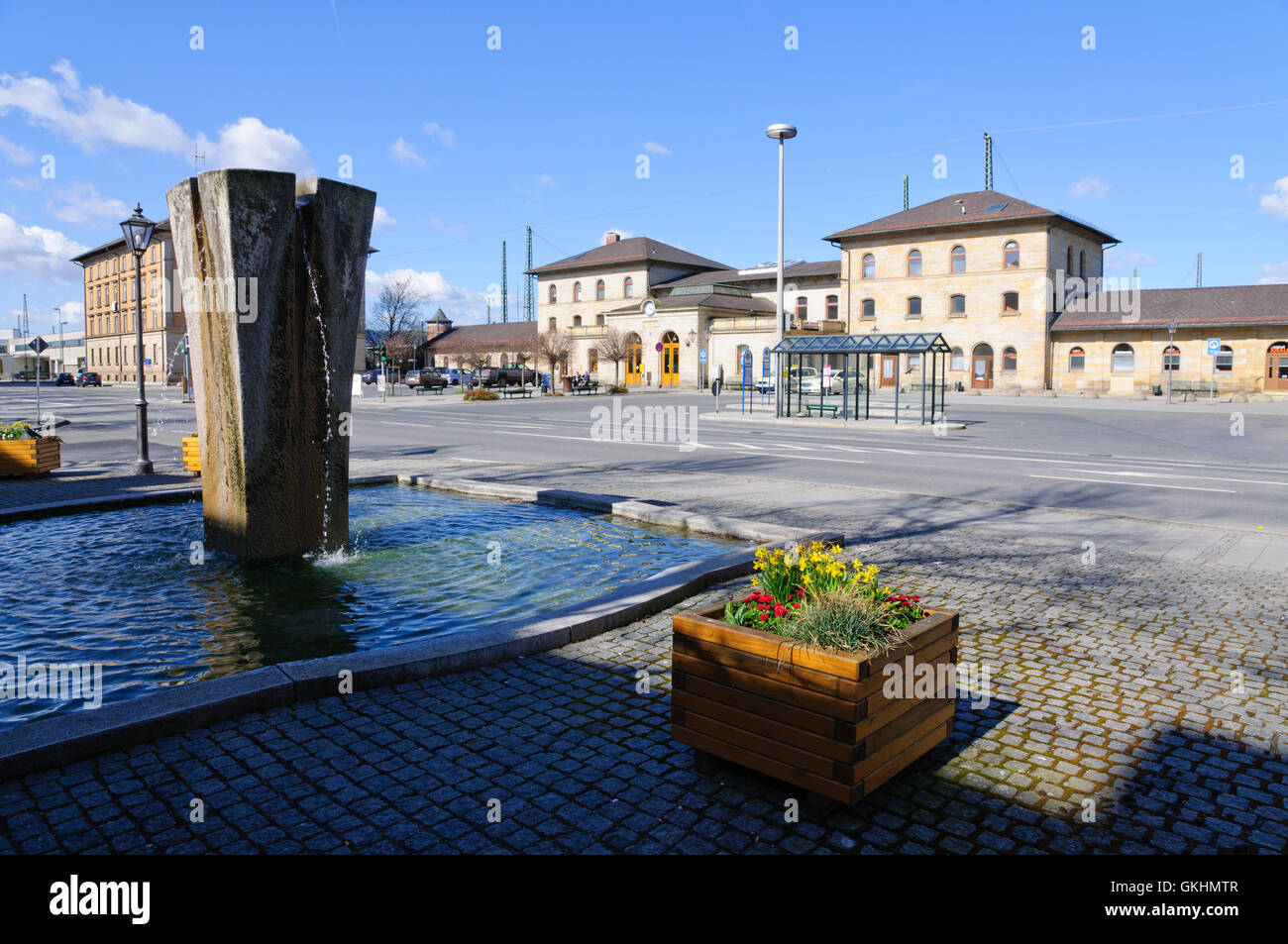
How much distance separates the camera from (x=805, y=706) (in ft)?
11.7

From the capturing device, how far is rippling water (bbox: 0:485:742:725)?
5.70 meters

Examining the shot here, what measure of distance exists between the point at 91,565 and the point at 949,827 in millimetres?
7438

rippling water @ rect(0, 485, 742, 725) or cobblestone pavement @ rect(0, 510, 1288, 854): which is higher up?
rippling water @ rect(0, 485, 742, 725)

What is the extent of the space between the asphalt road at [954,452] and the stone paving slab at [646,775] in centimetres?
688

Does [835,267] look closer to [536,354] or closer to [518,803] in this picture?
[536,354]

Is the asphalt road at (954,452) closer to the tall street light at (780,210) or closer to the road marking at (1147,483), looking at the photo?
the road marking at (1147,483)

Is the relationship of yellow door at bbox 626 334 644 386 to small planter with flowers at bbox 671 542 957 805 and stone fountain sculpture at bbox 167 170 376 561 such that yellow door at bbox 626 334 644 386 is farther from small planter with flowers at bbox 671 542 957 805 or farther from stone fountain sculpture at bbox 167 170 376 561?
small planter with flowers at bbox 671 542 957 805

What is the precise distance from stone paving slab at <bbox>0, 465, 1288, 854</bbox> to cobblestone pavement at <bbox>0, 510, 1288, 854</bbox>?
0.5 inches

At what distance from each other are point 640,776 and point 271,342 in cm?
560

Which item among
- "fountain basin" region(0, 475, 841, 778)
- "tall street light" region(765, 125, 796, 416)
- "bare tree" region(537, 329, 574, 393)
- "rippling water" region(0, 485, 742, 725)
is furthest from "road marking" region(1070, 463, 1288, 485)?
"bare tree" region(537, 329, 574, 393)

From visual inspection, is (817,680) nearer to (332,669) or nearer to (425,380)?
(332,669)

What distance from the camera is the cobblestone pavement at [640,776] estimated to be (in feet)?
11.0

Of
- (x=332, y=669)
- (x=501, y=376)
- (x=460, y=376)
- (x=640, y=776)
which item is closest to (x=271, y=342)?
(x=332, y=669)
